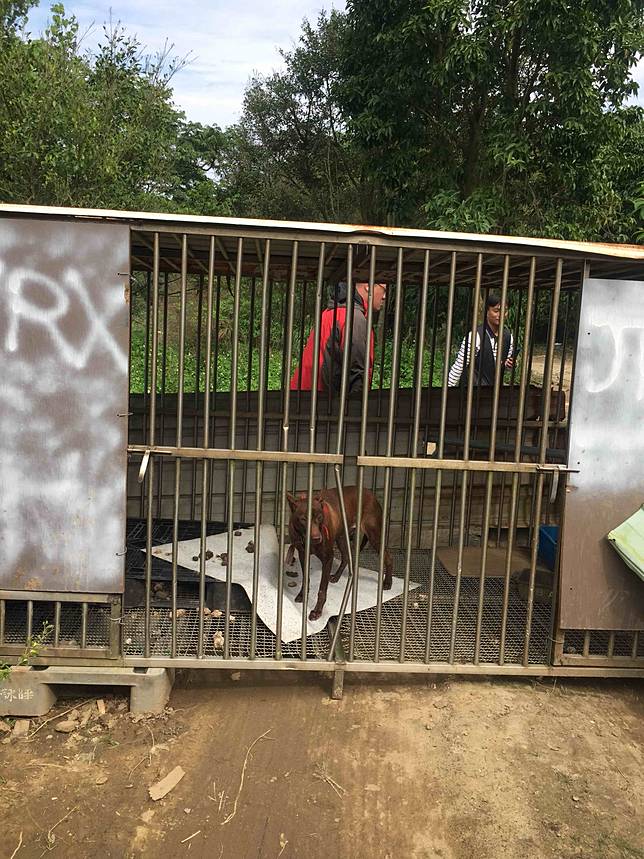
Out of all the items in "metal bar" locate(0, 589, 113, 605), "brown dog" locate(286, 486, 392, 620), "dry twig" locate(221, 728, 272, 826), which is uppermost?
"brown dog" locate(286, 486, 392, 620)

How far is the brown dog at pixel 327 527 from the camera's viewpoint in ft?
14.4

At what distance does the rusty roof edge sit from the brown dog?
169cm

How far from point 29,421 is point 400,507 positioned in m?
3.66

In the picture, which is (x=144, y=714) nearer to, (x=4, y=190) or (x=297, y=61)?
(x=4, y=190)

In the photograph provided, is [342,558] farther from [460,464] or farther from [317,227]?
[317,227]

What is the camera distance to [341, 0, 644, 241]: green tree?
9.70 meters

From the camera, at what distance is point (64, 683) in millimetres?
3760

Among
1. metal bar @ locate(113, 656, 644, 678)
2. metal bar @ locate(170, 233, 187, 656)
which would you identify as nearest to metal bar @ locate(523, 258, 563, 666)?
metal bar @ locate(113, 656, 644, 678)

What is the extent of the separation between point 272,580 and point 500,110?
360 inches

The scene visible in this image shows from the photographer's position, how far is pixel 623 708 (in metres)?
4.02

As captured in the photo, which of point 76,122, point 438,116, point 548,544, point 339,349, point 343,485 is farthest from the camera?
point 438,116

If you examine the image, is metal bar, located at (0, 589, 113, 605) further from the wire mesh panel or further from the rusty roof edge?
the rusty roof edge

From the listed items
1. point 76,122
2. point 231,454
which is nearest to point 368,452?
point 231,454

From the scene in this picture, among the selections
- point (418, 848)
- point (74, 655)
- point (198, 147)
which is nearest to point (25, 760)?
point (74, 655)
